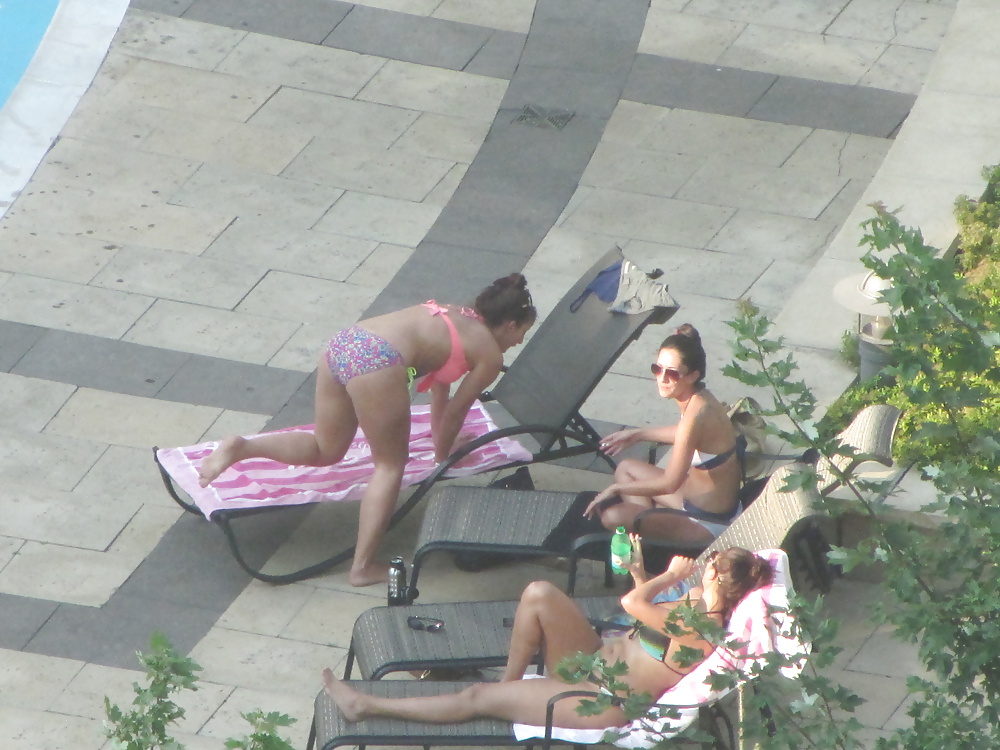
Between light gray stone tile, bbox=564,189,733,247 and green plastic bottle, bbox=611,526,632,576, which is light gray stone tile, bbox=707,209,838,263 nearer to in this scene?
light gray stone tile, bbox=564,189,733,247

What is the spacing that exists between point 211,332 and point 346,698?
349 centimetres

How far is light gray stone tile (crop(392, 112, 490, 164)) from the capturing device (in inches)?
410

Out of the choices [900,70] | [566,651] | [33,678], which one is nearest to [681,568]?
[566,651]

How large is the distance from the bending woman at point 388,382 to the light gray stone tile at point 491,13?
494 centimetres

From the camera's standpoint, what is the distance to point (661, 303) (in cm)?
718

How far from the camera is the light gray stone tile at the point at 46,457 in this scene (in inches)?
308

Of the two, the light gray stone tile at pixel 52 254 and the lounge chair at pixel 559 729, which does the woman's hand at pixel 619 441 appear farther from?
the light gray stone tile at pixel 52 254

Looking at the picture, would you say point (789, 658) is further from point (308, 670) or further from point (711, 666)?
point (308, 670)

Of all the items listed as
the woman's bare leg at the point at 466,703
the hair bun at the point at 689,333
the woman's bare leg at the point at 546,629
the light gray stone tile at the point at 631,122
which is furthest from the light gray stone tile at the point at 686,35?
the woman's bare leg at the point at 466,703

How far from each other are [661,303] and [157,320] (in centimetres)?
306

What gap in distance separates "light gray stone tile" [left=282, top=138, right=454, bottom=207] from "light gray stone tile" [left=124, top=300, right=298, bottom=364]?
4.83ft

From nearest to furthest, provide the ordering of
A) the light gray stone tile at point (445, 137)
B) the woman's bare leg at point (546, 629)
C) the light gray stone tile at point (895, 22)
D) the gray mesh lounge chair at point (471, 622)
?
the woman's bare leg at point (546, 629)
the gray mesh lounge chair at point (471, 622)
the light gray stone tile at point (445, 137)
the light gray stone tile at point (895, 22)

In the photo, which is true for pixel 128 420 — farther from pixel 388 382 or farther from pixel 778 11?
pixel 778 11

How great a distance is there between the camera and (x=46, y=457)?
26.1 ft
